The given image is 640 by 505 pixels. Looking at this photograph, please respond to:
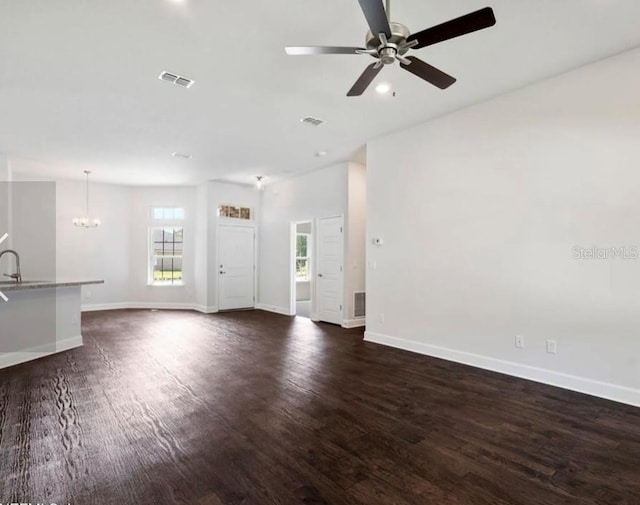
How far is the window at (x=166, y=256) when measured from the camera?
916 cm

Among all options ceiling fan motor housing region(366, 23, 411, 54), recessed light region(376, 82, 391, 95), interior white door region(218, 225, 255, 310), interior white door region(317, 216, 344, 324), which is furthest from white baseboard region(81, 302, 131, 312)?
ceiling fan motor housing region(366, 23, 411, 54)

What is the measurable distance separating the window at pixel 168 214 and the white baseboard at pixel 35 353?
14.8 ft

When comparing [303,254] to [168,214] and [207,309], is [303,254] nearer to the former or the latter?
[207,309]

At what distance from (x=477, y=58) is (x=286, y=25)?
6.00 ft

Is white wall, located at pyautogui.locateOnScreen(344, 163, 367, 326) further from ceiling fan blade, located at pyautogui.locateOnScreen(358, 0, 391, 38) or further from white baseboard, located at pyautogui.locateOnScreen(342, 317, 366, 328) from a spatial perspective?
ceiling fan blade, located at pyautogui.locateOnScreen(358, 0, 391, 38)

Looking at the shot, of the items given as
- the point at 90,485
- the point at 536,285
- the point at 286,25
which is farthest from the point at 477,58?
the point at 90,485

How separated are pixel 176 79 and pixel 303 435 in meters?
3.63

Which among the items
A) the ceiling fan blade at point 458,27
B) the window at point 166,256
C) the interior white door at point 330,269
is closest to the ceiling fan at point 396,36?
the ceiling fan blade at point 458,27

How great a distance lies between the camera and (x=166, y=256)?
9188mm

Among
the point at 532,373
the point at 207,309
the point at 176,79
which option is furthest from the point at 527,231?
the point at 207,309

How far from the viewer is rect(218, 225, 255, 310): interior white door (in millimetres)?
8625

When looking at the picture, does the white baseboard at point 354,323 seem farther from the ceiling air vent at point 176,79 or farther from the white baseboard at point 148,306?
the ceiling air vent at point 176,79

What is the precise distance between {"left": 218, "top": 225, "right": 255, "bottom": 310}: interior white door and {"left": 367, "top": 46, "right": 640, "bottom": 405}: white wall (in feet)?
15.3

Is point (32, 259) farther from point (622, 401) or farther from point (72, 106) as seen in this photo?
point (622, 401)
